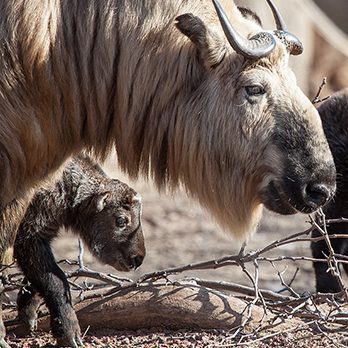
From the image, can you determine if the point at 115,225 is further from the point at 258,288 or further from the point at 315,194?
the point at 315,194

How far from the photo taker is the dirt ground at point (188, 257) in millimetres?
5105

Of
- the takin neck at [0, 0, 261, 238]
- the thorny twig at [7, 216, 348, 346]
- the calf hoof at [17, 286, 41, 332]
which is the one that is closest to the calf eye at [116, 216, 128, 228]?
the thorny twig at [7, 216, 348, 346]

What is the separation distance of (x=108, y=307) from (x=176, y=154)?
1.13 meters

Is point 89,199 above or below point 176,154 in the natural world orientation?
below

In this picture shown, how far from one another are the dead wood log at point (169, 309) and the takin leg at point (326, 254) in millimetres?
1444

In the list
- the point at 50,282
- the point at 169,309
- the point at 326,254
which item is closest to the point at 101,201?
the point at 50,282

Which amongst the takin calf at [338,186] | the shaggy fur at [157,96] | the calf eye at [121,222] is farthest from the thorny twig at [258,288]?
the takin calf at [338,186]

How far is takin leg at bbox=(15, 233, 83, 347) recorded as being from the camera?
17.1ft

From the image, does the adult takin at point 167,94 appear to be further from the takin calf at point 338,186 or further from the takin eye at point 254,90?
the takin calf at point 338,186

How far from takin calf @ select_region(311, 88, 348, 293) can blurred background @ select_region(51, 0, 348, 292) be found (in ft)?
0.67

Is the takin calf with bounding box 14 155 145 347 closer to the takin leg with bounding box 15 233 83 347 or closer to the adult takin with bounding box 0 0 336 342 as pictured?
the takin leg with bounding box 15 233 83 347

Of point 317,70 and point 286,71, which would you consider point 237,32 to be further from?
point 317,70

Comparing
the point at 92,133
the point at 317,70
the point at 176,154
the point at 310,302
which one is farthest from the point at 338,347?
the point at 317,70

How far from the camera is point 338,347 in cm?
480
